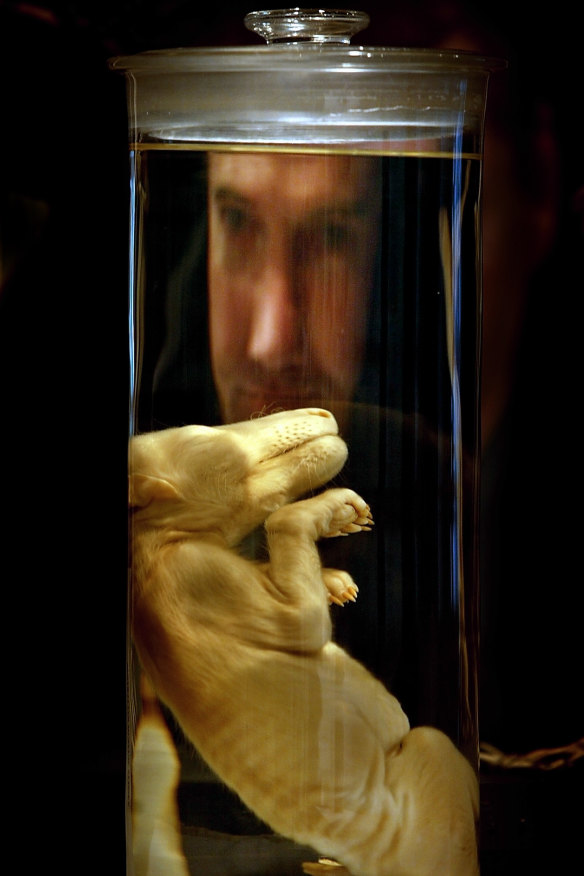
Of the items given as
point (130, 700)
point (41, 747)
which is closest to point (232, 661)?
point (130, 700)

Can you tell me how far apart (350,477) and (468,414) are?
2.0 inches

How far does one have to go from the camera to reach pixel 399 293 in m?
0.46

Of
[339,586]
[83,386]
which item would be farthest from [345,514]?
[83,386]

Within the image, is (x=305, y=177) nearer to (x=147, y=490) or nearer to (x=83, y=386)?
(x=147, y=490)

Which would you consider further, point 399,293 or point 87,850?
point 87,850

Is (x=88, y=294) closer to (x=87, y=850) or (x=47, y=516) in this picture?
(x=47, y=516)

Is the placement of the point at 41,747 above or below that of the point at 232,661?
below

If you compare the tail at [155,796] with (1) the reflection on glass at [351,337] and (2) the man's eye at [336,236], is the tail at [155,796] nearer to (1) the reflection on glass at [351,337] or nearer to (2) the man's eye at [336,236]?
(1) the reflection on glass at [351,337]

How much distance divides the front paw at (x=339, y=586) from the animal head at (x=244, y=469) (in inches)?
1.1

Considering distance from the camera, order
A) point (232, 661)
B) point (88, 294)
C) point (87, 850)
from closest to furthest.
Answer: point (232, 661)
point (87, 850)
point (88, 294)

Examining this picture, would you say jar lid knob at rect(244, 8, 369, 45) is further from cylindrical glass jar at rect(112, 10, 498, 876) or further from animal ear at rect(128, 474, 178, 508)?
animal ear at rect(128, 474, 178, 508)

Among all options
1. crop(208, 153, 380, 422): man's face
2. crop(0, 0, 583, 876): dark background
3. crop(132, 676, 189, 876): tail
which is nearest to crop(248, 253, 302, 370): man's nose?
crop(208, 153, 380, 422): man's face

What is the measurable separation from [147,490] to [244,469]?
0.04 meters

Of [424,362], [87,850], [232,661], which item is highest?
[424,362]
